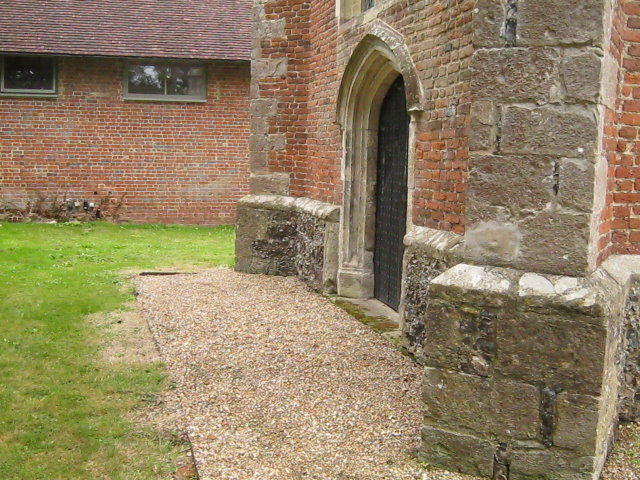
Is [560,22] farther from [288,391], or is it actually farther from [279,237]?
[279,237]

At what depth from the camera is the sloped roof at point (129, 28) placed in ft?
56.3

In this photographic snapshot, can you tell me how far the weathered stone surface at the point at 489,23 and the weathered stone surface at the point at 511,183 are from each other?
23.7 inches

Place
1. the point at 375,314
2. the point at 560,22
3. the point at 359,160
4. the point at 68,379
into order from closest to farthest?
the point at 560,22 < the point at 68,379 < the point at 375,314 < the point at 359,160

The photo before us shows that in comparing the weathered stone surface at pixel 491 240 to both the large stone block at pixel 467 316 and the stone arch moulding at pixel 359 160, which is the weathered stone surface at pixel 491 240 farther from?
the stone arch moulding at pixel 359 160

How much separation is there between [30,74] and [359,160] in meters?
11.7

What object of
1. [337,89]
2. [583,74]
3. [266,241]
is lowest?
[266,241]

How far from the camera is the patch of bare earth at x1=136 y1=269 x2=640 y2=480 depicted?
416 cm

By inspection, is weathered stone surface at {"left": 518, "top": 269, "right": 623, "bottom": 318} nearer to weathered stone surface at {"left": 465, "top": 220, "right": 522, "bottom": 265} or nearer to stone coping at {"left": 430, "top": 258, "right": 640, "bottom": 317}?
stone coping at {"left": 430, "top": 258, "right": 640, "bottom": 317}

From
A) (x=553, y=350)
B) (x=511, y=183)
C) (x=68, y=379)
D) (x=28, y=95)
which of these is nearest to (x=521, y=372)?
(x=553, y=350)

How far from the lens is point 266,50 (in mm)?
10062

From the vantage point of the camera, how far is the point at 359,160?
8.60m

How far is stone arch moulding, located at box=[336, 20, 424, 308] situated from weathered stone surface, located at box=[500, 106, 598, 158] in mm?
4202

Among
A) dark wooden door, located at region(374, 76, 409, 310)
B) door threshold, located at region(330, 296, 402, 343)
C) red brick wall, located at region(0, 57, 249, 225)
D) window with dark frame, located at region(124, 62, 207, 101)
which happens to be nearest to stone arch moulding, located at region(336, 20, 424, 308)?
dark wooden door, located at region(374, 76, 409, 310)

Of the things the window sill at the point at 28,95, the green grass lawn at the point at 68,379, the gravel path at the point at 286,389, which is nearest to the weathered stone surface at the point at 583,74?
the gravel path at the point at 286,389
